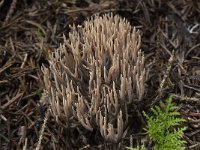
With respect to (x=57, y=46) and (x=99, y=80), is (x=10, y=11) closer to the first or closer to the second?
(x=57, y=46)

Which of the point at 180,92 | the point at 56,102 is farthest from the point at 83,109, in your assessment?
the point at 180,92

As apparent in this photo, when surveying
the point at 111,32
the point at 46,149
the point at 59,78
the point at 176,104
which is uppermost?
the point at 111,32

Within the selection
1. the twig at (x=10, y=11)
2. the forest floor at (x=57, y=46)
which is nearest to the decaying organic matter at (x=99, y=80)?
the forest floor at (x=57, y=46)

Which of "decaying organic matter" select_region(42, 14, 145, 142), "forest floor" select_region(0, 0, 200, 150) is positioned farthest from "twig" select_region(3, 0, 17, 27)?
"decaying organic matter" select_region(42, 14, 145, 142)

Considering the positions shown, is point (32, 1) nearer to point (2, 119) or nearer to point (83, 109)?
point (2, 119)

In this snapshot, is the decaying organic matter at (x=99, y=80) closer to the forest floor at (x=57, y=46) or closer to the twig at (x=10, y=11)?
the forest floor at (x=57, y=46)

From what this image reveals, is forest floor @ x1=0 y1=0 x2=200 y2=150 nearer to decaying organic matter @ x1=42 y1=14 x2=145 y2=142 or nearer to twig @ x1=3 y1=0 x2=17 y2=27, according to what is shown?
twig @ x1=3 y1=0 x2=17 y2=27
